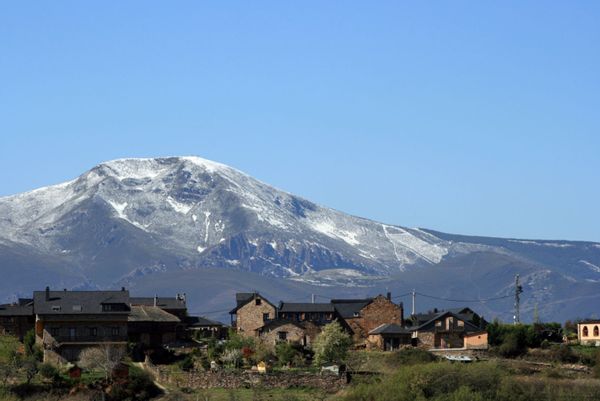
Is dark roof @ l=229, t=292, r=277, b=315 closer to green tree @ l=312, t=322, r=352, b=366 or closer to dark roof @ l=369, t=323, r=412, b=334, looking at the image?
dark roof @ l=369, t=323, r=412, b=334

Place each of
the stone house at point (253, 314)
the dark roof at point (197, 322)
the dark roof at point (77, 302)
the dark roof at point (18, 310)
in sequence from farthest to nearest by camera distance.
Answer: the dark roof at point (197, 322)
the stone house at point (253, 314)
the dark roof at point (18, 310)
the dark roof at point (77, 302)

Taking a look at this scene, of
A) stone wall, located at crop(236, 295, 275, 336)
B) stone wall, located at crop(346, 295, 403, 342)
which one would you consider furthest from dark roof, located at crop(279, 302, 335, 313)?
stone wall, located at crop(346, 295, 403, 342)

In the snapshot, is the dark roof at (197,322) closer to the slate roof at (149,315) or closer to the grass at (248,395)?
the slate roof at (149,315)

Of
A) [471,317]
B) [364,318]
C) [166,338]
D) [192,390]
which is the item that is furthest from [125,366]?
[471,317]

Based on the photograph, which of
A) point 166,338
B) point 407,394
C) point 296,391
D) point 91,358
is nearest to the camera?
point 407,394

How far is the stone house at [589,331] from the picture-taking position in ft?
390

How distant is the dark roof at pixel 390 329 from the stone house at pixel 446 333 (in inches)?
42.6

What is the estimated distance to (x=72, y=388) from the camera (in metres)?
89.3

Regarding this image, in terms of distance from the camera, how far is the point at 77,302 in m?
106

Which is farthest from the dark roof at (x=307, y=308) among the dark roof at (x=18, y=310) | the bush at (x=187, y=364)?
the bush at (x=187, y=364)

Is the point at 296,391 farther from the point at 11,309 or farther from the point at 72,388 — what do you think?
the point at 11,309

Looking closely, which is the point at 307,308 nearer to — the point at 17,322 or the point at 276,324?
the point at 276,324

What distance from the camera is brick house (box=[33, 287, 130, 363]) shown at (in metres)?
102

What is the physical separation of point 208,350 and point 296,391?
12.5 metres
